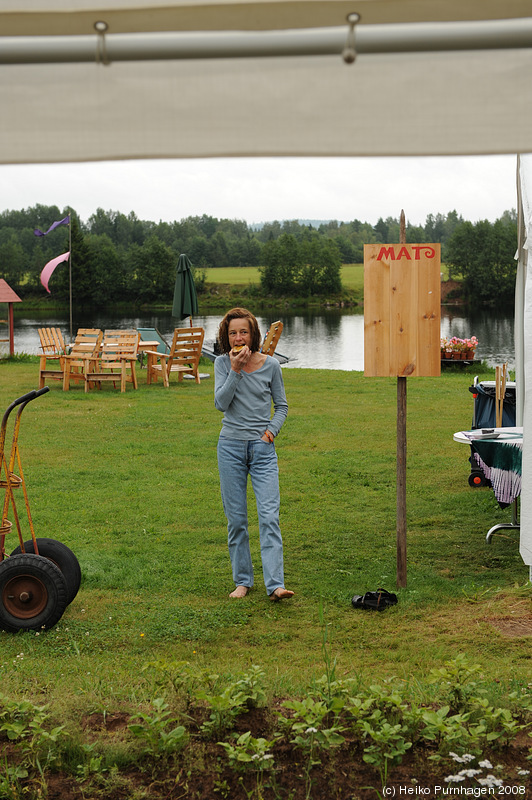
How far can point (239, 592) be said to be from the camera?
518 cm

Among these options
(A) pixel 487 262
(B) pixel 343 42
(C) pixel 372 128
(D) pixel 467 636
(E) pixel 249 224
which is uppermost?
(E) pixel 249 224

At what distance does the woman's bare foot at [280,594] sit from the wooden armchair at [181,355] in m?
10.6

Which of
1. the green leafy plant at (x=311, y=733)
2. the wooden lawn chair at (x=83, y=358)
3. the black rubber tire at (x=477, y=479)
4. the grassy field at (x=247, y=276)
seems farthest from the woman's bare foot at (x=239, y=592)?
the grassy field at (x=247, y=276)

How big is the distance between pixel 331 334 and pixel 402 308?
3717 centimetres

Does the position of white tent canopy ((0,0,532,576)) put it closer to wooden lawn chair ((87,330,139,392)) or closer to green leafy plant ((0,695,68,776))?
green leafy plant ((0,695,68,776))

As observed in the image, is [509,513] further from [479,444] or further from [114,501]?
[114,501]

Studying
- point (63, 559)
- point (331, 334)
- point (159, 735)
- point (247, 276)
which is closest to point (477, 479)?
point (63, 559)

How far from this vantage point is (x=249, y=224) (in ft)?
278

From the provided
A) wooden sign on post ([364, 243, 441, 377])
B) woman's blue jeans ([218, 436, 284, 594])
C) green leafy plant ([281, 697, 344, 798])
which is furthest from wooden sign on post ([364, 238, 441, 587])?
green leafy plant ([281, 697, 344, 798])

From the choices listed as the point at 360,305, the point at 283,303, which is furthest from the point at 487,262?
the point at 283,303

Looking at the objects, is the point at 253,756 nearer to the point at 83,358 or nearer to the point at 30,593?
the point at 30,593

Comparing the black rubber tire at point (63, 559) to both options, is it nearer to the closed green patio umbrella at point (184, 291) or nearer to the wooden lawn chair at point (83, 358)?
the wooden lawn chair at point (83, 358)

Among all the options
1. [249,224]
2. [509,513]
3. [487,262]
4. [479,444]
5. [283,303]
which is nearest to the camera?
[479,444]

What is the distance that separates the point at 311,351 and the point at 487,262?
121 feet
